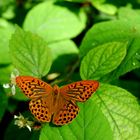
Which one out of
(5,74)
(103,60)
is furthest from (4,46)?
(103,60)

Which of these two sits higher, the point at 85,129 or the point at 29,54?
the point at 29,54

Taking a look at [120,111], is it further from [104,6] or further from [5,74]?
[104,6]

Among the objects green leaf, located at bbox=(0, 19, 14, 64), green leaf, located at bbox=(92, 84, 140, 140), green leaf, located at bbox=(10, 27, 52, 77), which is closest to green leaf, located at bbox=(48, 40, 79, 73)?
green leaf, located at bbox=(0, 19, 14, 64)

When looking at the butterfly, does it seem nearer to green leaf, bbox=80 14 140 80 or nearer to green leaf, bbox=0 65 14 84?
green leaf, bbox=80 14 140 80

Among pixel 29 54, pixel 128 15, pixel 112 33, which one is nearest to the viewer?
pixel 29 54

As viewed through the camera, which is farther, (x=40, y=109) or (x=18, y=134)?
(x=18, y=134)

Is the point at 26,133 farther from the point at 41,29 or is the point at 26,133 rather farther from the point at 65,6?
the point at 65,6
